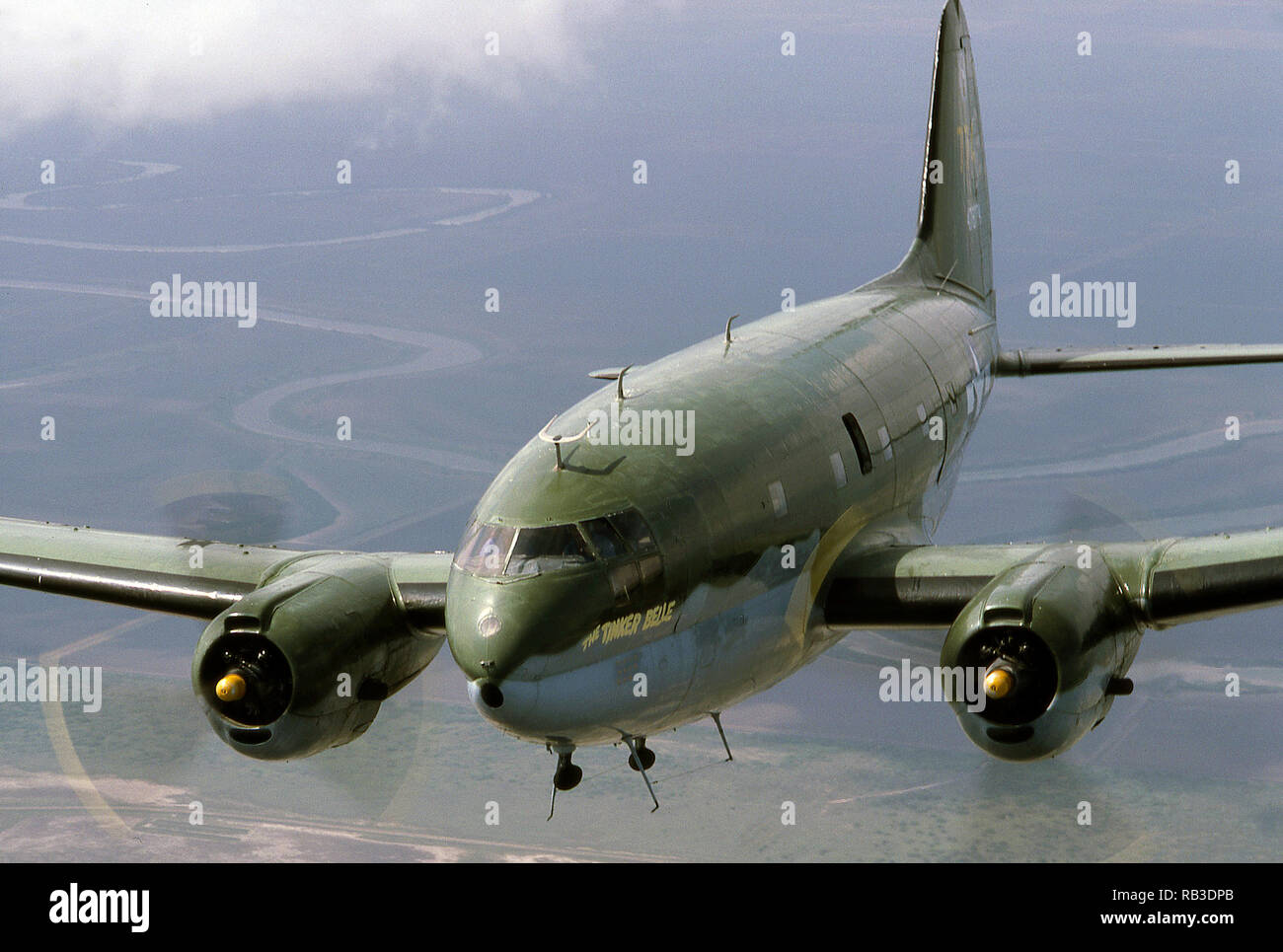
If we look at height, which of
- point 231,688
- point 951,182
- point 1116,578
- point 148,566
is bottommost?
point 231,688

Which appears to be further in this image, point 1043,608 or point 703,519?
point 703,519

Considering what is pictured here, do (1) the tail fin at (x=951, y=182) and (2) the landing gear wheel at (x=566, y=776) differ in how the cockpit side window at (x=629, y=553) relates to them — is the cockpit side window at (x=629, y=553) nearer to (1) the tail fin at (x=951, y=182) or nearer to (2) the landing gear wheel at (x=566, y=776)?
(2) the landing gear wheel at (x=566, y=776)

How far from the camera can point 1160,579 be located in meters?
19.9

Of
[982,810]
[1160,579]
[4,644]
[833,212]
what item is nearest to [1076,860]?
[982,810]

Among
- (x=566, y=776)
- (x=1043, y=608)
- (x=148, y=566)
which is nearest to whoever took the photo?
(x=566, y=776)

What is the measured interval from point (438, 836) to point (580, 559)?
41.5 m

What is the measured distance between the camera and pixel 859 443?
77.3 feet

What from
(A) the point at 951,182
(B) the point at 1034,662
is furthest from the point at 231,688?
(A) the point at 951,182

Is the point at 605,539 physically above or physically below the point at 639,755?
above

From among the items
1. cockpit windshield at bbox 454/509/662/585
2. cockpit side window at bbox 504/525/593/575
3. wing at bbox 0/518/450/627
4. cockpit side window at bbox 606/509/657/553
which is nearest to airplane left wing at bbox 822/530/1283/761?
cockpit side window at bbox 606/509/657/553

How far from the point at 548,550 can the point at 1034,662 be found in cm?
633

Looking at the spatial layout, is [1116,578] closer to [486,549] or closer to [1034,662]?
[1034,662]

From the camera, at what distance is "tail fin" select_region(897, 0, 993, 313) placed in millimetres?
34156

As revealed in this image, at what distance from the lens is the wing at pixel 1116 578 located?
1978cm
